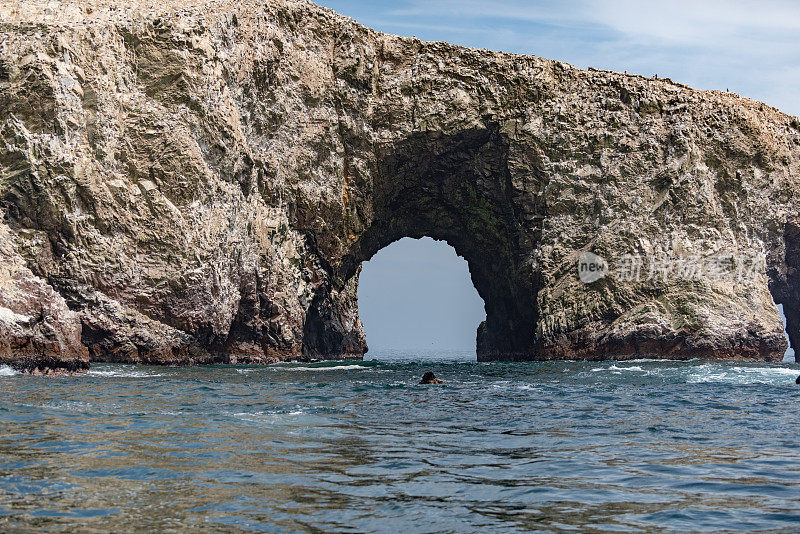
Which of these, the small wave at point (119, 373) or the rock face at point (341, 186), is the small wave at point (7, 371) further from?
the rock face at point (341, 186)

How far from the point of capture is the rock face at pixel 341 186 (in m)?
38.4

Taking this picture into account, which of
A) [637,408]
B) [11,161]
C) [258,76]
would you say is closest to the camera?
[637,408]

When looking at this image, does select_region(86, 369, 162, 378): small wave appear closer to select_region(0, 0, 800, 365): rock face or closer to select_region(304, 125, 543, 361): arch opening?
select_region(0, 0, 800, 365): rock face

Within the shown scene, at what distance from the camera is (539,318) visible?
5756 centimetres

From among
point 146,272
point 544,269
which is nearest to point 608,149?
point 544,269

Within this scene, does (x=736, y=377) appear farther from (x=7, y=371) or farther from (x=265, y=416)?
(x=7, y=371)

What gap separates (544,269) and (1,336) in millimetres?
40106

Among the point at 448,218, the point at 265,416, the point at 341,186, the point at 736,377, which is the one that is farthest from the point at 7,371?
the point at 448,218

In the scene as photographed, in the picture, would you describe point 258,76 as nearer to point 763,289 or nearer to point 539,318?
point 539,318

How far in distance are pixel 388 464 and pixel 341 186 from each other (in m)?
43.9

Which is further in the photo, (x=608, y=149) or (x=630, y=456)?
(x=608, y=149)

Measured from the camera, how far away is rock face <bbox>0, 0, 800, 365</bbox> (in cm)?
3841

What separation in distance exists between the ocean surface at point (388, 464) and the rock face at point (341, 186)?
→ 721 inches

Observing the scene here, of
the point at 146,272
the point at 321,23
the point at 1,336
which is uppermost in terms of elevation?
the point at 321,23
